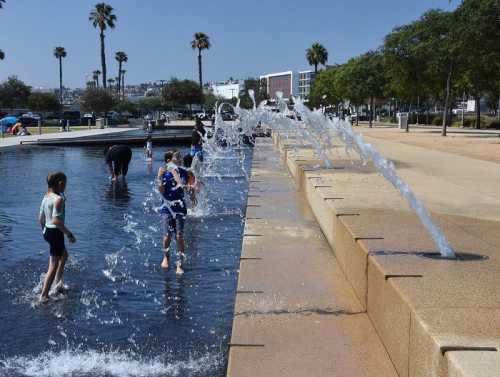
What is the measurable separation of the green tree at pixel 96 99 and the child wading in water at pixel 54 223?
63397 millimetres

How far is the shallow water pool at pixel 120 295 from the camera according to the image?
4863mm

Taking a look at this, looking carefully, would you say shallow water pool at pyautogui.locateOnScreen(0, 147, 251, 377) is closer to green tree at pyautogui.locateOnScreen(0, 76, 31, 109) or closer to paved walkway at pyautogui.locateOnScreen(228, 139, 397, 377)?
paved walkway at pyautogui.locateOnScreen(228, 139, 397, 377)

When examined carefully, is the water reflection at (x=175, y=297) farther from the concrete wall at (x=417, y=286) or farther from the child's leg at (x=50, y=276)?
the concrete wall at (x=417, y=286)

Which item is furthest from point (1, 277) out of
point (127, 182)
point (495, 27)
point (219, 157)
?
point (495, 27)

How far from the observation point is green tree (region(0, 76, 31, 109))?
99.1 m

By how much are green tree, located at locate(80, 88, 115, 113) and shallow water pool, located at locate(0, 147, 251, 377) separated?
56.5 meters

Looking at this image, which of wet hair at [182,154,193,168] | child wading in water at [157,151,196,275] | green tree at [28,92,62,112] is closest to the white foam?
child wading in water at [157,151,196,275]

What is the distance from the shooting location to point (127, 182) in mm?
16375

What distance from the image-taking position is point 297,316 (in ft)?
15.7

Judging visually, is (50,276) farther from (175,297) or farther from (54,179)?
(175,297)

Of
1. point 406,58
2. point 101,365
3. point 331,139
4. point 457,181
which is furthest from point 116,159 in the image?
point 406,58

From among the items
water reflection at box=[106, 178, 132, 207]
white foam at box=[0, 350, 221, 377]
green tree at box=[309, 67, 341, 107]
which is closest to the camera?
white foam at box=[0, 350, 221, 377]

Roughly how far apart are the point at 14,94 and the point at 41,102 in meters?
8.71

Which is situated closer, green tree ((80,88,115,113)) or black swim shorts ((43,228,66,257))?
black swim shorts ((43,228,66,257))
